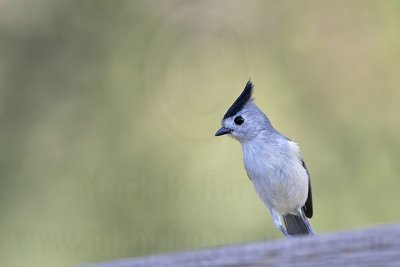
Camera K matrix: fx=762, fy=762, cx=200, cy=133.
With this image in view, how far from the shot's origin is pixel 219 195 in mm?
5453

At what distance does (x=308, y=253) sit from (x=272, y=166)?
2.72m

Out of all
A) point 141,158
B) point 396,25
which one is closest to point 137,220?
point 141,158

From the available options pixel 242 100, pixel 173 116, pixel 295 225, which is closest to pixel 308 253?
pixel 242 100

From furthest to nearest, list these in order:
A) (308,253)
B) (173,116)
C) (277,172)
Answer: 1. (173,116)
2. (277,172)
3. (308,253)

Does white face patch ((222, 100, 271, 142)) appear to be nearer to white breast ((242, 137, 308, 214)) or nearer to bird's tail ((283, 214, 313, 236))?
white breast ((242, 137, 308, 214))

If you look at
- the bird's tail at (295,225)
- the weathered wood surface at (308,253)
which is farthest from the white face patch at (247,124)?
the weathered wood surface at (308,253)

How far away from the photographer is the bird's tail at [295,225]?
4324mm

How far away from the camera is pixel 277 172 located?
408 cm

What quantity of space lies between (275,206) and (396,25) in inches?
92.5

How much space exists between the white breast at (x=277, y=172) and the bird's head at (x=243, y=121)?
0.20 ft

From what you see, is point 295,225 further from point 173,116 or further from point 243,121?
point 173,116

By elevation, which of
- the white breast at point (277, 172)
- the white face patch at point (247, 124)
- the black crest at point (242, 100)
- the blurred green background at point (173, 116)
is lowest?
the white breast at point (277, 172)

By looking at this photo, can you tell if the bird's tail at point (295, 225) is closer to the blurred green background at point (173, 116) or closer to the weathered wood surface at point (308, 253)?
the blurred green background at point (173, 116)

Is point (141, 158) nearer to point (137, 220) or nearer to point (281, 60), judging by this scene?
point (137, 220)
